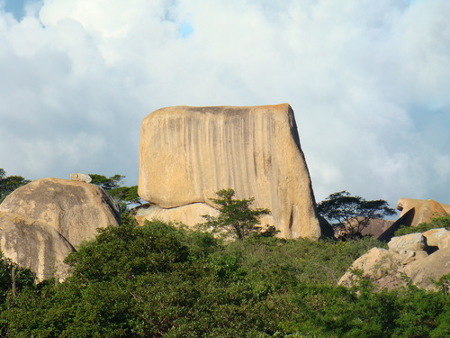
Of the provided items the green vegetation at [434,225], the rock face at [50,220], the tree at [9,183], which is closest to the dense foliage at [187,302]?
the rock face at [50,220]

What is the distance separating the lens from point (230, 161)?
32.8 meters

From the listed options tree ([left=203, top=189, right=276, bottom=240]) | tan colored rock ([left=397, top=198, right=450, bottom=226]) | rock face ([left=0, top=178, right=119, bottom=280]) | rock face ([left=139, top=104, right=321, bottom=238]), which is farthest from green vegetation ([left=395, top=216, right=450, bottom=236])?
rock face ([left=0, top=178, right=119, bottom=280])

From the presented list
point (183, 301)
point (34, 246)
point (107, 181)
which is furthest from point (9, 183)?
point (183, 301)

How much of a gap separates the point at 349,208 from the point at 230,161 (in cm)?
1330

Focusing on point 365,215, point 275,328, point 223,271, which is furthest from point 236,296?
point 365,215

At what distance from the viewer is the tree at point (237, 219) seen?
30875mm

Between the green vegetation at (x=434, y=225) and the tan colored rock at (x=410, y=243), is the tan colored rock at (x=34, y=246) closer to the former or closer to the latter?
the tan colored rock at (x=410, y=243)

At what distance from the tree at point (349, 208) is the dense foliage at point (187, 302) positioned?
1055 inches

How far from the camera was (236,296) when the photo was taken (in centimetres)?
1395

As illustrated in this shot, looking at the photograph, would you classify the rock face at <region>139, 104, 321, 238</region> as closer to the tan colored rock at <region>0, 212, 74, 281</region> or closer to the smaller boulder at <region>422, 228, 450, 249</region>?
the smaller boulder at <region>422, 228, 450, 249</region>

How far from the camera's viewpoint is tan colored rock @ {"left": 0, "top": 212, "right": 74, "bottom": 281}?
17719 mm

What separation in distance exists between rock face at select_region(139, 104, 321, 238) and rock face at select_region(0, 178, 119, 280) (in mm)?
11315

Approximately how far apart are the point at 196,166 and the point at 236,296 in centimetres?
1934

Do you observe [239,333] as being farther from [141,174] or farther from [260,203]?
[141,174]
